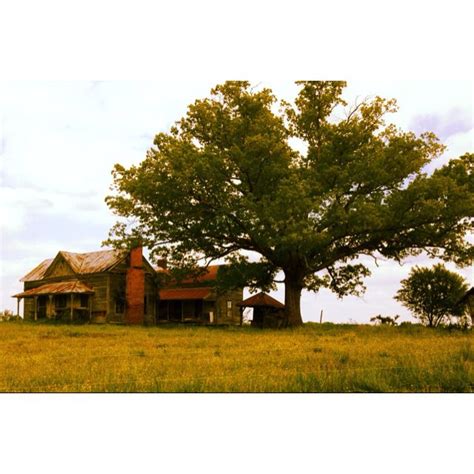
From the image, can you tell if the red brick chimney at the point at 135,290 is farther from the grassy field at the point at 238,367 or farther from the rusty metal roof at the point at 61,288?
the grassy field at the point at 238,367

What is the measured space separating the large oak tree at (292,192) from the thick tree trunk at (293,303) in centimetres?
4

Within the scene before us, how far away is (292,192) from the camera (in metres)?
19.0

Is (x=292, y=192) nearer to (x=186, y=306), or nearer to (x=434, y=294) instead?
(x=434, y=294)

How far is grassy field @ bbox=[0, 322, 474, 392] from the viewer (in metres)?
7.79

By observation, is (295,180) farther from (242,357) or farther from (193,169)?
(242,357)

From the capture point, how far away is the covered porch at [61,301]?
25578 mm

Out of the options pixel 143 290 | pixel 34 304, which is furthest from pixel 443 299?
pixel 34 304

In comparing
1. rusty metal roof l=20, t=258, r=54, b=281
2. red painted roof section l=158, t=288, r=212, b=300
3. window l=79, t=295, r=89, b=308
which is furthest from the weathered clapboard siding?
rusty metal roof l=20, t=258, r=54, b=281

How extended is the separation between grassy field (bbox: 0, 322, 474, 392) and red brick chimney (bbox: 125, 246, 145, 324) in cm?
1212

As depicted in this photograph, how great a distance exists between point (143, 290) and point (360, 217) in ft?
41.3

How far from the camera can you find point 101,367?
8.87 metres

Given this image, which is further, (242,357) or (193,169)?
(193,169)

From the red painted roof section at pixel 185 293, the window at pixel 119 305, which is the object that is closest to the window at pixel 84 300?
the window at pixel 119 305

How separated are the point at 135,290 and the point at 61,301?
13.0 ft
